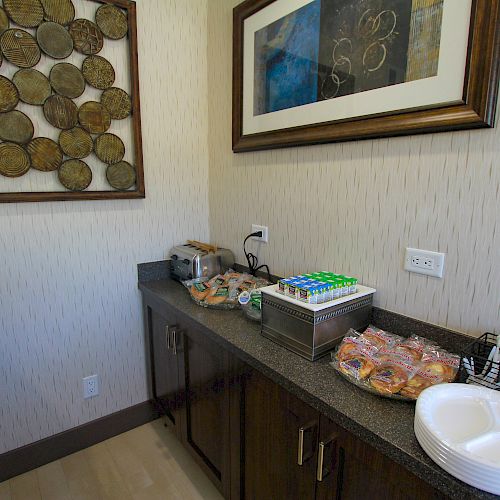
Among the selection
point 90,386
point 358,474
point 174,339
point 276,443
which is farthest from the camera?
point 90,386

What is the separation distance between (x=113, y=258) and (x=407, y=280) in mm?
1433

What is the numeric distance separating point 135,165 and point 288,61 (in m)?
0.91

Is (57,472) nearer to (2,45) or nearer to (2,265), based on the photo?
(2,265)

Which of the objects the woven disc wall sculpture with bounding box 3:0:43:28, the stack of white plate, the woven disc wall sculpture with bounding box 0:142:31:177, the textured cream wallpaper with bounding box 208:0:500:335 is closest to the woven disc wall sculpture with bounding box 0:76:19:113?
the woven disc wall sculpture with bounding box 0:142:31:177

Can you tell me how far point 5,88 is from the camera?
1443mm

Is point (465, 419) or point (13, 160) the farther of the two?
point (13, 160)

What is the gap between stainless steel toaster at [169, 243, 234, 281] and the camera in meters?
1.83

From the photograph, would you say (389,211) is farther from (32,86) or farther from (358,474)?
(32,86)

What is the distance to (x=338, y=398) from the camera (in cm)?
93

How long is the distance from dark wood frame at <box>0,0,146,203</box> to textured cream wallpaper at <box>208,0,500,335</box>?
46 centimetres

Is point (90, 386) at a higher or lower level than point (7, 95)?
lower

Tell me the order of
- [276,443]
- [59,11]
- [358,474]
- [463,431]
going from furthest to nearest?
[59,11]
[276,443]
[358,474]
[463,431]

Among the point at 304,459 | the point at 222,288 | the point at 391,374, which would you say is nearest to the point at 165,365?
the point at 222,288

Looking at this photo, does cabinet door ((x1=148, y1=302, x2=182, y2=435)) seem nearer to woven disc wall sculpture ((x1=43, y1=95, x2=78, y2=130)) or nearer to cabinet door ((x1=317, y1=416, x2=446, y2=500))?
cabinet door ((x1=317, y1=416, x2=446, y2=500))
